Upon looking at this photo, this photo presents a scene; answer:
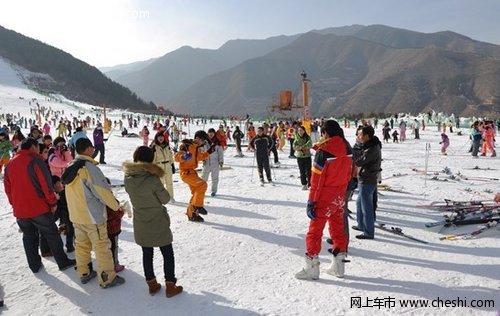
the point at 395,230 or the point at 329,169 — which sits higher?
the point at 329,169

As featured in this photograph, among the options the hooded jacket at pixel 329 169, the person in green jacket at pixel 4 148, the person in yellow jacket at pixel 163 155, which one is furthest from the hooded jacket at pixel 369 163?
the person in green jacket at pixel 4 148

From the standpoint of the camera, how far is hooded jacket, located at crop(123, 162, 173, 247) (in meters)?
3.98

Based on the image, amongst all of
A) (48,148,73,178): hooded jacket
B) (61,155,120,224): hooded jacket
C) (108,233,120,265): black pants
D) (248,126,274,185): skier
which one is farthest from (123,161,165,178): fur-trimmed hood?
(248,126,274,185): skier

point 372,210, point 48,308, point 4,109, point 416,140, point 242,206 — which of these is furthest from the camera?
point 4,109

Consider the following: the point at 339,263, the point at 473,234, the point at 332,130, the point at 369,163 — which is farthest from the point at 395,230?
the point at 332,130

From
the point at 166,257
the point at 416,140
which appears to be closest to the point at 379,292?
the point at 166,257

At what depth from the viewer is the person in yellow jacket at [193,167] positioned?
6.85 m

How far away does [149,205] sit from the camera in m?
4.02

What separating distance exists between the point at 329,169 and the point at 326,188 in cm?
23

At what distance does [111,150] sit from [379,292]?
19869 millimetres

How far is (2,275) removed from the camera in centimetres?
490

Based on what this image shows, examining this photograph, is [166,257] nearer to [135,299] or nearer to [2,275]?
[135,299]

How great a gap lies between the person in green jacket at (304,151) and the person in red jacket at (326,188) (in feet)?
16.6

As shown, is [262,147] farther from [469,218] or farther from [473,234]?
[473,234]
